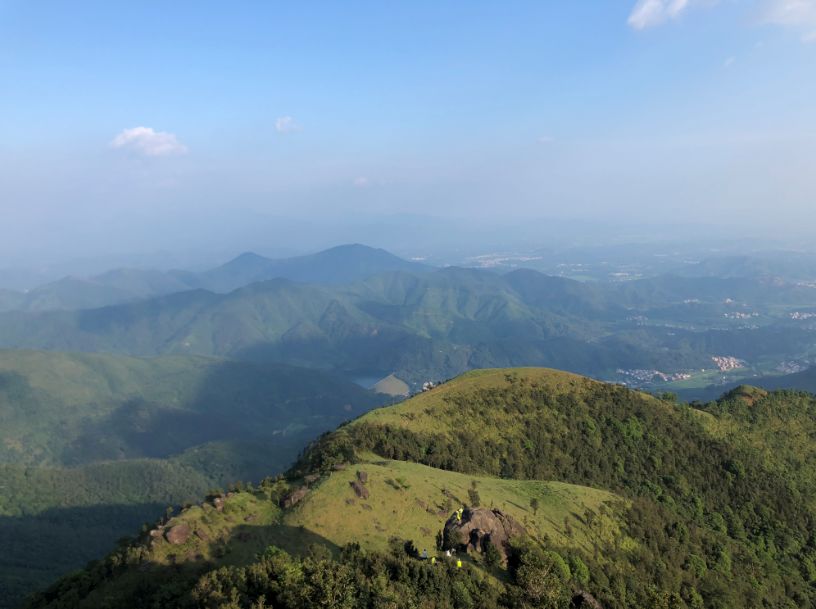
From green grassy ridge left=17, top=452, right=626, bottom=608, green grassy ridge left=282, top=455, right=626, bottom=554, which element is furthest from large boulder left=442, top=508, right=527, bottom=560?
green grassy ridge left=17, top=452, right=626, bottom=608

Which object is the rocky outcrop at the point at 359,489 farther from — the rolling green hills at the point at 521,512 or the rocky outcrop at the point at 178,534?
the rocky outcrop at the point at 178,534

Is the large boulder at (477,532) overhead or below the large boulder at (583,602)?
overhead

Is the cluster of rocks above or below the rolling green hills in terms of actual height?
above

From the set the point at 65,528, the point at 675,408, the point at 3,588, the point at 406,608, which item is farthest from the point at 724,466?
the point at 65,528

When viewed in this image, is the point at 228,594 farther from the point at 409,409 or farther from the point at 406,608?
the point at 409,409

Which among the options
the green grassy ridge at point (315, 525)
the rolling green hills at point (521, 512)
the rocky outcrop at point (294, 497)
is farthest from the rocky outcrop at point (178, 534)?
the rocky outcrop at point (294, 497)

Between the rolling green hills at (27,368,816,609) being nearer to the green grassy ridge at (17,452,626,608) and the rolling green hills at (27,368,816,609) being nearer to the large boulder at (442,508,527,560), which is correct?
the green grassy ridge at (17,452,626,608)
